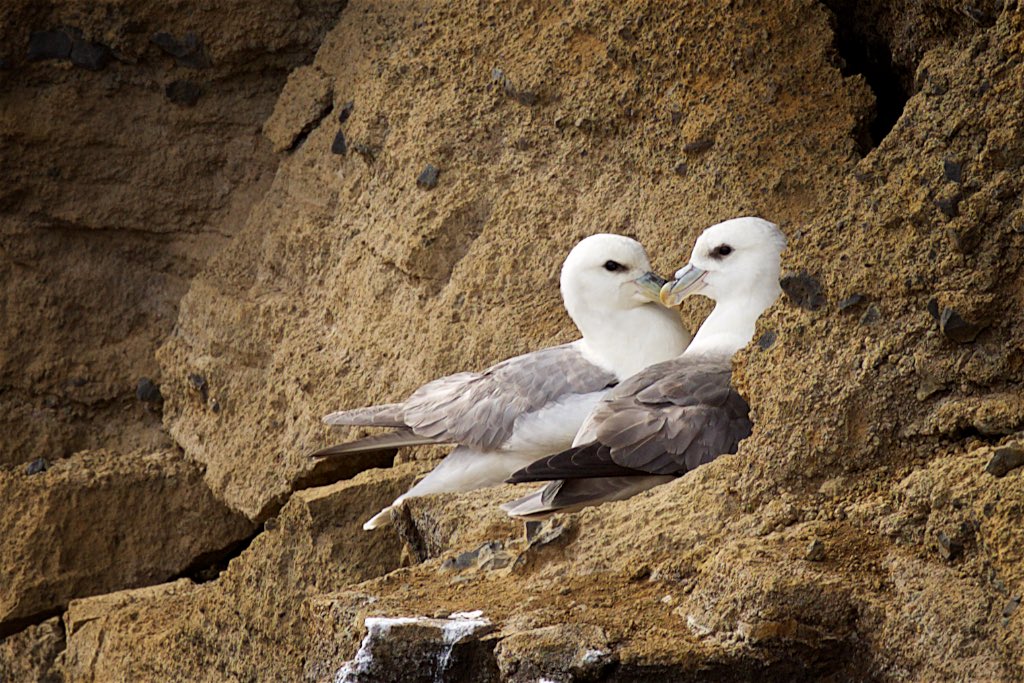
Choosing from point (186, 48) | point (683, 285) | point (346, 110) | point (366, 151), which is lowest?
point (683, 285)

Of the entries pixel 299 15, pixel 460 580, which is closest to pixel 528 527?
pixel 460 580

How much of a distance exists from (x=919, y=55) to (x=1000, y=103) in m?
1.32

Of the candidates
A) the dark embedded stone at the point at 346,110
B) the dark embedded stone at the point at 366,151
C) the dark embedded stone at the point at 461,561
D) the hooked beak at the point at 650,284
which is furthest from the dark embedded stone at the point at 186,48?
the dark embedded stone at the point at 461,561

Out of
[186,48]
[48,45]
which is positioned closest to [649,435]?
[186,48]

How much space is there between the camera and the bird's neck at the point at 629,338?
16.1 ft

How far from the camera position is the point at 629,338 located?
4.97 metres

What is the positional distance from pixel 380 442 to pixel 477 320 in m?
0.60

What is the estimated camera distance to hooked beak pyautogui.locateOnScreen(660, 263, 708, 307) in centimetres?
479

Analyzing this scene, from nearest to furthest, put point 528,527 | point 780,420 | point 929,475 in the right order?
point 929,475, point 780,420, point 528,527

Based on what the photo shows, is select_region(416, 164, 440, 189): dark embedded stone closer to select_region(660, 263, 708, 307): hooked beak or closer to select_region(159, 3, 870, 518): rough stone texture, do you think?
select_region(159, 3, 870, 518): rough stone texture

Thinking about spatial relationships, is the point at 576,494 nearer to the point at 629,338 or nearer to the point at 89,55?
the point at 629,338

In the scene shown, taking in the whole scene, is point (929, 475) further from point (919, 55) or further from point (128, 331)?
point (128, 331)

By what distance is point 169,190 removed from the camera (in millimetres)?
6539

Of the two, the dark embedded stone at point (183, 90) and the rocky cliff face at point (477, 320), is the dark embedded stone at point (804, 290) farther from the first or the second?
the dark embedded stone at point (183, 90)
